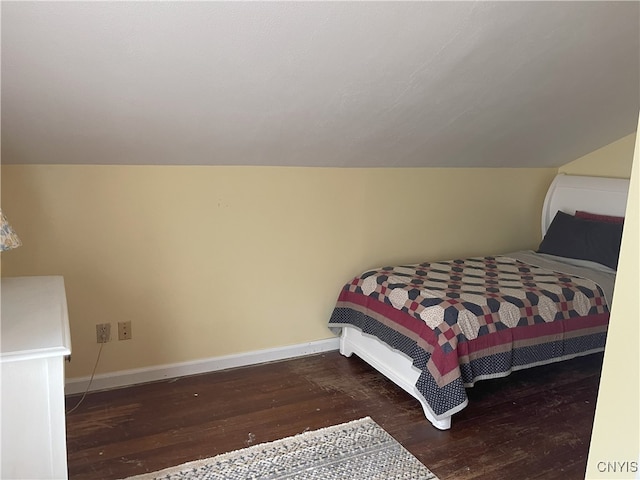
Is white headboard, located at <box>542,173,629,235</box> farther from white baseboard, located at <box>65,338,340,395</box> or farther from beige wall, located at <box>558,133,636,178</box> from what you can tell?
white baseboard, located at <box>65,338,340,395</box>

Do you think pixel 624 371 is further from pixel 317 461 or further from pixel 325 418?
pixel 325 418


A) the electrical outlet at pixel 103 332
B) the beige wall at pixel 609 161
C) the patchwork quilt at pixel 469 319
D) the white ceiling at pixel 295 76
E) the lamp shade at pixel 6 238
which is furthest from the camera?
the beige wall at pixel 609 161

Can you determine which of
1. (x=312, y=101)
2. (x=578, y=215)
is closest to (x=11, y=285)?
(x=312, y=101)

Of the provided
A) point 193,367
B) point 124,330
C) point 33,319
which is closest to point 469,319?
point 193,367

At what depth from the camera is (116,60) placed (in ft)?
6.75

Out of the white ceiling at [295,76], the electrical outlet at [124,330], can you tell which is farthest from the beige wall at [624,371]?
the electrical outlet at [124,330]

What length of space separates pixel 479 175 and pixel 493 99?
1106mm

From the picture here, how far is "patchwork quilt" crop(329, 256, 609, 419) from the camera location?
8.80 ft

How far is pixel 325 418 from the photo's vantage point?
2742 millimetres

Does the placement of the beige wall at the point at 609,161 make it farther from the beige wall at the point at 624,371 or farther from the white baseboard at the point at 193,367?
the beige wall at the point at 624,371

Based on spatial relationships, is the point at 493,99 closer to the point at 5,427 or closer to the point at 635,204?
the point at 635,204

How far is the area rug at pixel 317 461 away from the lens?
7.46 ft

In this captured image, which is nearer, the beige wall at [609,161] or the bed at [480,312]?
→ the bed at [480,312]

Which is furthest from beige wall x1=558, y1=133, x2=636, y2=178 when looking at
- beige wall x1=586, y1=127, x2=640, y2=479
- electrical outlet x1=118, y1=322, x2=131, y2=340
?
electrical outlet x1=118, y1=322, x2=131, y2=340
